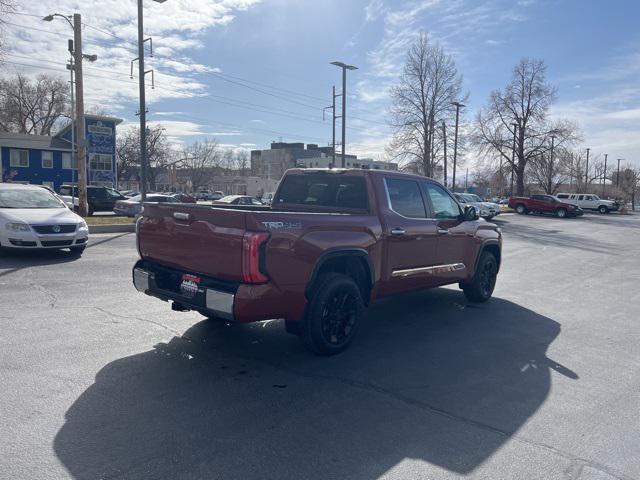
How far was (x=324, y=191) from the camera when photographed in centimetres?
611

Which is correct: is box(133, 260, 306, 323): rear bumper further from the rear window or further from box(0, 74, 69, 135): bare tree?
box(0, 74, 69, 135): bare tree

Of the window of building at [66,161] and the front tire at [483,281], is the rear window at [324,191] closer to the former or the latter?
the front tire at [483,281]

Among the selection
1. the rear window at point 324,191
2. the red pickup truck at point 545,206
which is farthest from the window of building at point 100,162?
the rear window at point 324,191

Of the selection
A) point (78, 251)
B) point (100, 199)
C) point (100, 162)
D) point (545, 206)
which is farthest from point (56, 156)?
point (545, 206)

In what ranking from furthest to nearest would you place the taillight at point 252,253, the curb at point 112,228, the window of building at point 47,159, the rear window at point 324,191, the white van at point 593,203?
the window of building at point 47,159 < the white van at point 593,203 < the curb at point 112,228 < the rear window at point 324,191 < the taillight at point 252,253

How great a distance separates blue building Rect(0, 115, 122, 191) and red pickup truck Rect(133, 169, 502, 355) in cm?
4802

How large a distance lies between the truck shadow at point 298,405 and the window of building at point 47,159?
173 ft

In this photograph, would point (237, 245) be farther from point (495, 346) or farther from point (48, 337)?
point (495, 346)

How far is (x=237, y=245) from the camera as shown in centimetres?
423

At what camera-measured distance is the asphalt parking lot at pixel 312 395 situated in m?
3.10

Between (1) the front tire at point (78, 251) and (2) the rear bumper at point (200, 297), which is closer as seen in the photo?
(2) the rear bumper at point (200, 297)

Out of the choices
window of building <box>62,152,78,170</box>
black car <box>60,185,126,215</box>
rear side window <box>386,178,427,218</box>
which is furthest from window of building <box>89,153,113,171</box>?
rear side window <box>386,178,427,218</box>

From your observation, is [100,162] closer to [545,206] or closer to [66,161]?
[66,161]

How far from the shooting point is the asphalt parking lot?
122 inches
